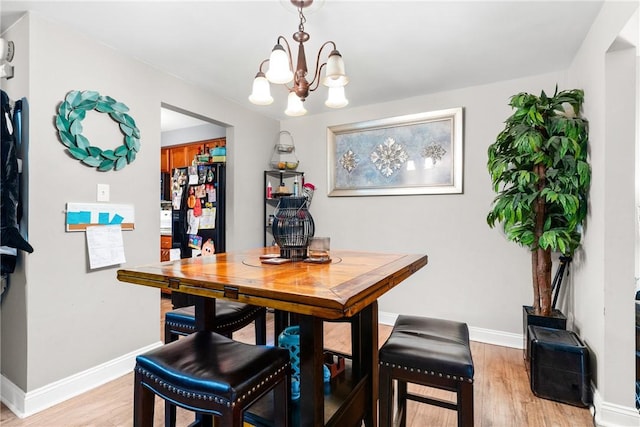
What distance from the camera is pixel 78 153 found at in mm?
2135

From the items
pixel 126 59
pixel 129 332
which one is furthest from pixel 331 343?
pixel 126 59

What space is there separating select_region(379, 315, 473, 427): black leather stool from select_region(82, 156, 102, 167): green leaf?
222 cm

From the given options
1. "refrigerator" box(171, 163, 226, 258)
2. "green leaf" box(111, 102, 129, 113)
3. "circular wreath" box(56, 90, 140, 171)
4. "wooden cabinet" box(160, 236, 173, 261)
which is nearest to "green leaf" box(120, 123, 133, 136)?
"circular wreath" box(56, 90, 140, 171)

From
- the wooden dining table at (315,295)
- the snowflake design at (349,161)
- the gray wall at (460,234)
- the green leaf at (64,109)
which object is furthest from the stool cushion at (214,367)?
the snowflake design at (349,161)

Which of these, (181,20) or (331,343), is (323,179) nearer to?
(331,343)

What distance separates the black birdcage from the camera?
151 cm

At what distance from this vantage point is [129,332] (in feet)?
8.15

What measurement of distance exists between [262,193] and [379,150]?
149 cm

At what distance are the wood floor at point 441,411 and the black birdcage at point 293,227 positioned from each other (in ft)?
4.01

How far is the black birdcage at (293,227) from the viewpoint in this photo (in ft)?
4.97

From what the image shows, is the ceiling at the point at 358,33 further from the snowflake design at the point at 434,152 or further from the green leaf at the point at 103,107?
the snowflake design at the point at 434,152

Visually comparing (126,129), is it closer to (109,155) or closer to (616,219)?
(109,155)

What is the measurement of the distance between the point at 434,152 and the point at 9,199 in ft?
11.0

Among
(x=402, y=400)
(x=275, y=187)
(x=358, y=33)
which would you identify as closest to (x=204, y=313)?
(x=402, y=400)
